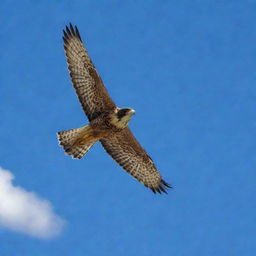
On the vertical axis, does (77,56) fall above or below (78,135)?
above

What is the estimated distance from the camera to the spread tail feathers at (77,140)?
1421 cm

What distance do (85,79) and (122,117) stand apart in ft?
3.33

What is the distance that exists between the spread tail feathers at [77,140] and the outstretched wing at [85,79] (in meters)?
0.28

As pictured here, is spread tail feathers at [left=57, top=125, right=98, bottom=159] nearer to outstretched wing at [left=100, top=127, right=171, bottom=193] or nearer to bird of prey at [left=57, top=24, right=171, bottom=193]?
bird of prey at [left=57, top=24, right=171, bottom=193]

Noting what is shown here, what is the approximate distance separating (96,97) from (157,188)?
230 centimetres

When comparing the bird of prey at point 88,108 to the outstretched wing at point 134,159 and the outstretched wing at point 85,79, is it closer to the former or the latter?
the outstretched wing at point 85,79

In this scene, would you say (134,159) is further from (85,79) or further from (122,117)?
(85,79)

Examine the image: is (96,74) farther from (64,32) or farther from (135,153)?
(135,153)

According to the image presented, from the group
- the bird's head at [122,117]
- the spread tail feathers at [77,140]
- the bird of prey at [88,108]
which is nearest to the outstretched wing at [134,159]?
the bird of prey at [88,108]

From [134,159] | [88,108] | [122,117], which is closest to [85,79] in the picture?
[88,108]

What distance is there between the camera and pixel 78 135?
561 inches

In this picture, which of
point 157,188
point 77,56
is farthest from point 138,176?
point 77,56

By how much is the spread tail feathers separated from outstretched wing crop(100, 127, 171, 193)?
2.13ft

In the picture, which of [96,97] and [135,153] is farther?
[135,153]
